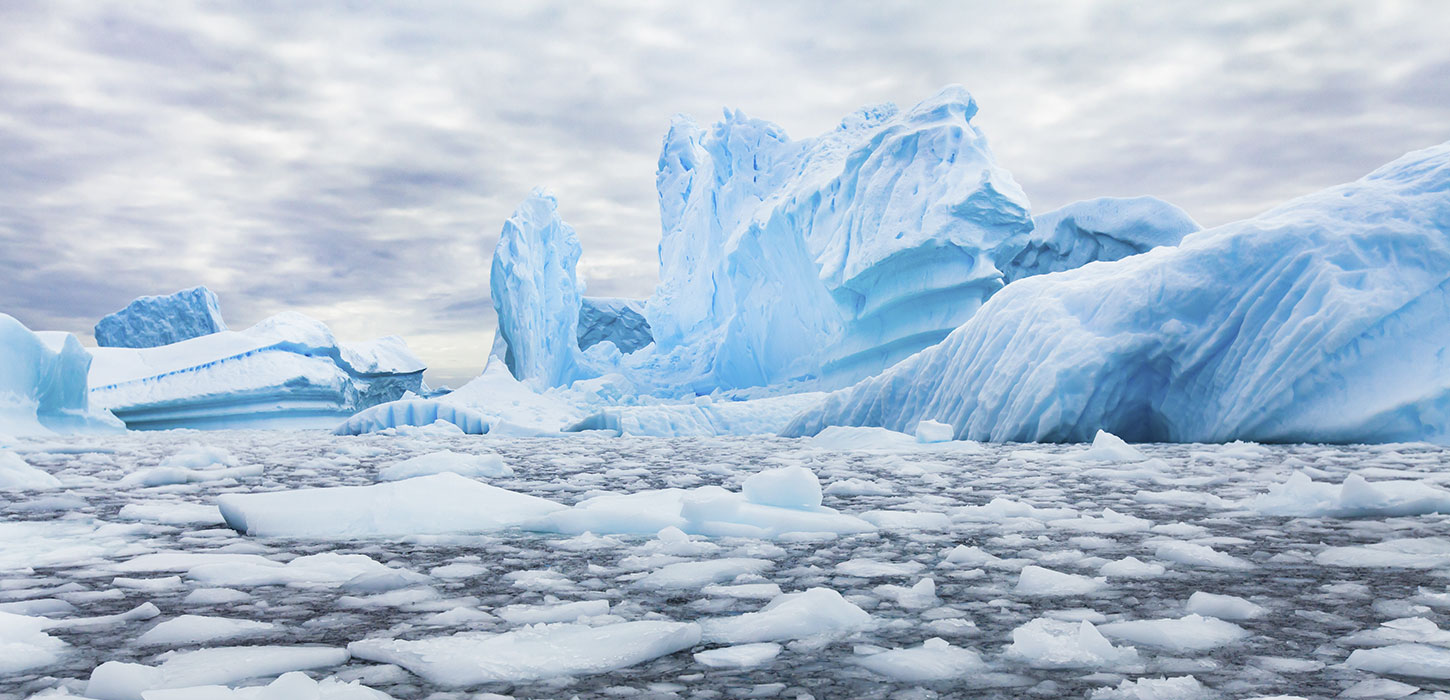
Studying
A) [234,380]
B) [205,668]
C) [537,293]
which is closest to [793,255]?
[537,293]

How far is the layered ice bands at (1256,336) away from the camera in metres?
6.34

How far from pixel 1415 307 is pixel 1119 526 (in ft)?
18.0

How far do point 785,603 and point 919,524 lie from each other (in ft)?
4.27

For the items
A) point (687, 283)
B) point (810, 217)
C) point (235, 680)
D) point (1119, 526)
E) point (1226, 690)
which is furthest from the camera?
point (687, 283)

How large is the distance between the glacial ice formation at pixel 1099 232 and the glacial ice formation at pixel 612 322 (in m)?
15.4

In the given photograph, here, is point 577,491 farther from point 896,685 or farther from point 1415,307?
point 1415,307

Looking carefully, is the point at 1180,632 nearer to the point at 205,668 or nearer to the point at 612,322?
the point at 205,668

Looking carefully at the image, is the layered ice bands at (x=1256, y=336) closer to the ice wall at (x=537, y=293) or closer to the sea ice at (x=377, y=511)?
the sea ice at (x=377, y=511)

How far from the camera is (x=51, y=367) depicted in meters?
11.8

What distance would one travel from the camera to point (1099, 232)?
16.7m

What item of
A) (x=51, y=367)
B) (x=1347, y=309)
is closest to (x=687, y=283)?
(x=51, y=367)

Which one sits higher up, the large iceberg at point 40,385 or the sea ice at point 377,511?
the large iceberg at point 40,385

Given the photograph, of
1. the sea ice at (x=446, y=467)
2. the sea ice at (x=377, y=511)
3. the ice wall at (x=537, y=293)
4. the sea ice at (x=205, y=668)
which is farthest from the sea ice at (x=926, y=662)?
the ice wall at (x=537, y=293)

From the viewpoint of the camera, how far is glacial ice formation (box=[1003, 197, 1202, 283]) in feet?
52.2
